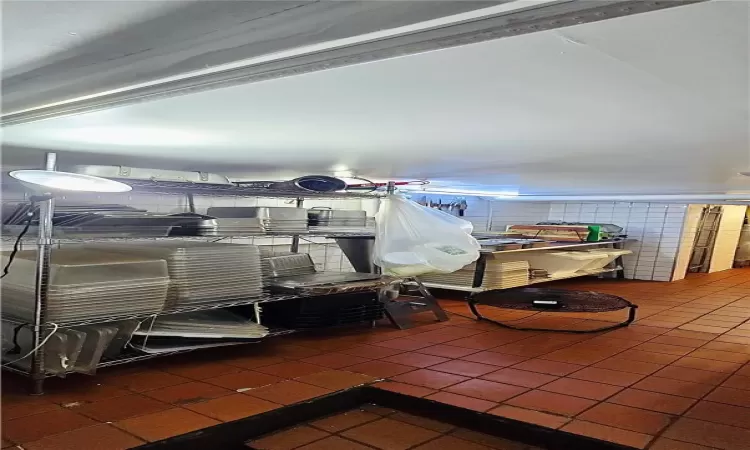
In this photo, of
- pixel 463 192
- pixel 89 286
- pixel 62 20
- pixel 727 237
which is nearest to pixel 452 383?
pixel 89 286

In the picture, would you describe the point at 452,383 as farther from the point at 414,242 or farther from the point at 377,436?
the point at 414,242

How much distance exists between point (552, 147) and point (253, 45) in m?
1.56

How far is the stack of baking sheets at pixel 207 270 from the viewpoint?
105 inches

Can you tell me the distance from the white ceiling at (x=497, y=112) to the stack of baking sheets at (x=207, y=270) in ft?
1.36

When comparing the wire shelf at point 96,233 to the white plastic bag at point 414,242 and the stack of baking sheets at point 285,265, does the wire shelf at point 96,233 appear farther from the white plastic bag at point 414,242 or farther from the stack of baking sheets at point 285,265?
the white plastic bag at point 414,242

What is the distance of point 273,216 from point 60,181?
1.31 meters

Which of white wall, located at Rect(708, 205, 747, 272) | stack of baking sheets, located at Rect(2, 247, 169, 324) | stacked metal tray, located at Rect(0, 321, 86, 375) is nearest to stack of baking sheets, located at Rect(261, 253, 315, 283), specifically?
stack of baking sheets, located at Rect(2, 247, 169, 324)

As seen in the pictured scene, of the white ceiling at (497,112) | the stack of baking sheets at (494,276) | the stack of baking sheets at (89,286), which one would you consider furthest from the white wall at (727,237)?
the stack of baking sheets at (89,286)

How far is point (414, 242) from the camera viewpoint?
3746mm

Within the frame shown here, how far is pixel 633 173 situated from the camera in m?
3.41

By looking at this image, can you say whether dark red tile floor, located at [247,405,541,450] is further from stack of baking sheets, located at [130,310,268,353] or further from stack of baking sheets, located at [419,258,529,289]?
stack of baking sheets, located at [419,258,529,289]

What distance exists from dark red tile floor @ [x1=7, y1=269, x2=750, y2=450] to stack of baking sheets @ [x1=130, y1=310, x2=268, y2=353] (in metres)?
0.10

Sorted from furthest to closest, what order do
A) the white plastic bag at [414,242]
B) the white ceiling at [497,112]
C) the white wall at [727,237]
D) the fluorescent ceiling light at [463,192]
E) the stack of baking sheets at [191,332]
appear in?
the white wall at [727,237], the fluorescent ceiling light at [463,192], the white plastic bag at [414,242], the stack of baking sheets at [191,332], the white ceiling at [497,112]

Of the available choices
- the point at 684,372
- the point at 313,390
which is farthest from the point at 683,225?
the point at 313,390
